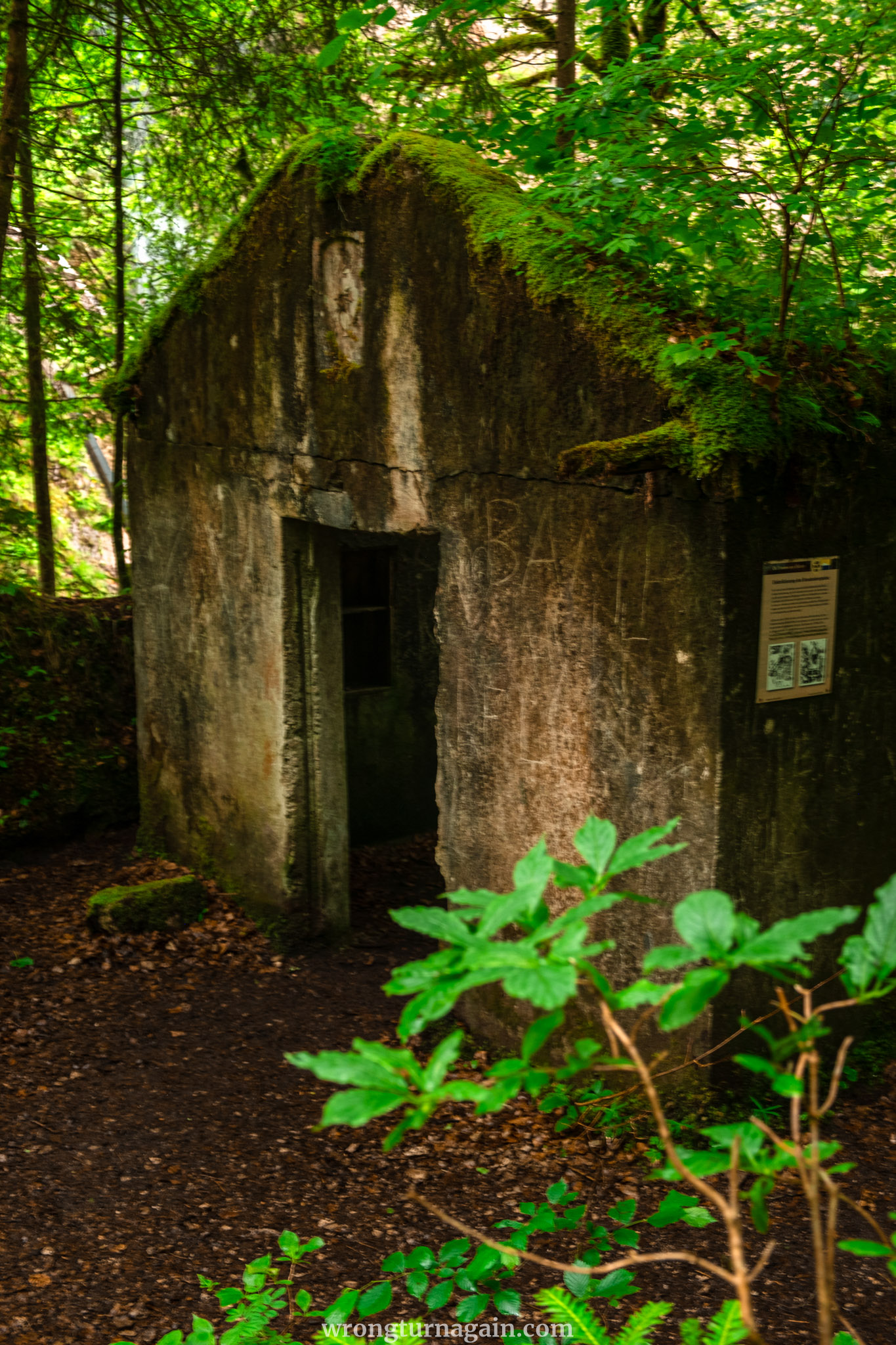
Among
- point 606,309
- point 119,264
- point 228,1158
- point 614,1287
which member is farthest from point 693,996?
point 119,264

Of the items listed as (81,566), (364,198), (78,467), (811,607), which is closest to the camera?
(811,607)

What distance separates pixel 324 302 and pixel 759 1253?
476cm

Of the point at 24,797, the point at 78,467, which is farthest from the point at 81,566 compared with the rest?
the point at 24,797

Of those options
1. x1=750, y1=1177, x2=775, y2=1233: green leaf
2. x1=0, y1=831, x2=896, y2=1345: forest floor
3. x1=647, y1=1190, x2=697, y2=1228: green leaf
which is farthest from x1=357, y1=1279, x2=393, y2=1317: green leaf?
x1=0, y1=831, x2=896, y2=1345: forest floor

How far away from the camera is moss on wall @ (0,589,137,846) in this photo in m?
8.06

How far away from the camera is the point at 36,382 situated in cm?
919

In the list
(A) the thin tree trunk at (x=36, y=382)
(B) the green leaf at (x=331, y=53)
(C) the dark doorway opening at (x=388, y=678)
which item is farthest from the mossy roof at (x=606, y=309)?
(A) the thin tree trunk at (x=36, y=382)

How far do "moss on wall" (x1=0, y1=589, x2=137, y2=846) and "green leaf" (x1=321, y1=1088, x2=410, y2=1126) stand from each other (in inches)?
290

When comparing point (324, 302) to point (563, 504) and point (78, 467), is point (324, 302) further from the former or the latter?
point (78, 467)

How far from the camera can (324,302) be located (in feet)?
19.0

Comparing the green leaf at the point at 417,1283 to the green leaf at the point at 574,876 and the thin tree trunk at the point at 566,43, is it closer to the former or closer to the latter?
the green leaf at the point at 574,876

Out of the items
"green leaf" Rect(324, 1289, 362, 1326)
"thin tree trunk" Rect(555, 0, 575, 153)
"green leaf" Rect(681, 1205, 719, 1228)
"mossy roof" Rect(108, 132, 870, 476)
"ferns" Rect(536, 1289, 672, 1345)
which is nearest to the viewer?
"ferns" Rect(536, 1289, 672, 1345)

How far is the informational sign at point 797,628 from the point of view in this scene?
4207mm

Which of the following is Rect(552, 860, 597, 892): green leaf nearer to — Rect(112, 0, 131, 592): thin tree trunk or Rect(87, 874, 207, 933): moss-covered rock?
Rect(87, 874, 207, 933): moss-covered rock
